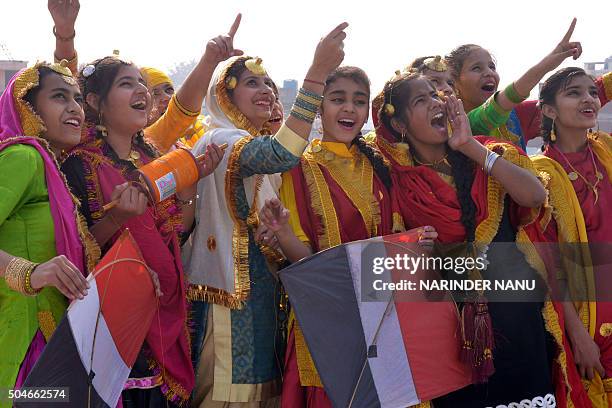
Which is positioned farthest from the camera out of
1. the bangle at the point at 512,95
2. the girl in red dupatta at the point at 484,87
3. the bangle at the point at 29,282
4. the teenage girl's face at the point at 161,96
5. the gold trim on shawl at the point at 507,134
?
the teenage girl's face at the point at 161,96

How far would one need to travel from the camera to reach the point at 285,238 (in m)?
3.59

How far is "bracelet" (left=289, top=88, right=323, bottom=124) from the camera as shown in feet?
11.2

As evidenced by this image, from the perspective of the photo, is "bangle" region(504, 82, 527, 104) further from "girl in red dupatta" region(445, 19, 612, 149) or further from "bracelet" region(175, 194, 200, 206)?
"bracelet" region(175, 194, 200, 206)

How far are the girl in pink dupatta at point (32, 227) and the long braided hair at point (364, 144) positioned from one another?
1.29 m

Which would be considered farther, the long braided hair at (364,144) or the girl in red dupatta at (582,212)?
the girl in red dupatta at (582,212)

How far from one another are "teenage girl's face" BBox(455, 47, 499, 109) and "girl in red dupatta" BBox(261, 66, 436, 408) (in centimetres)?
130

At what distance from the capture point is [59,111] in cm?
354

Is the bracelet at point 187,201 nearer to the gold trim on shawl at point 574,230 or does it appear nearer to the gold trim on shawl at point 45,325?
the gold trim on shawl at point 45,325

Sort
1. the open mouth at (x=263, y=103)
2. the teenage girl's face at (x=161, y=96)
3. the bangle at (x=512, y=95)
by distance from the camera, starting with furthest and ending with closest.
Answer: the teenage girl's face at (x=161, y=96)
the bangle at (x=512, y=95)
the open mouth at (x=263, y=103)

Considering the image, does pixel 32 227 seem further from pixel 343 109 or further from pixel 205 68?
pixel 343 109

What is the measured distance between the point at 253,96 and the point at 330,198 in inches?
26.6

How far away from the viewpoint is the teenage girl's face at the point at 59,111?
3539 millimetres

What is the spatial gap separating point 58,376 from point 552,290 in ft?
7.88

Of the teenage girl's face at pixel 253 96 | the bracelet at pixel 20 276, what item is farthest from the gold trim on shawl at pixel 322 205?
Answer: the bracelet at pixel 20 276
